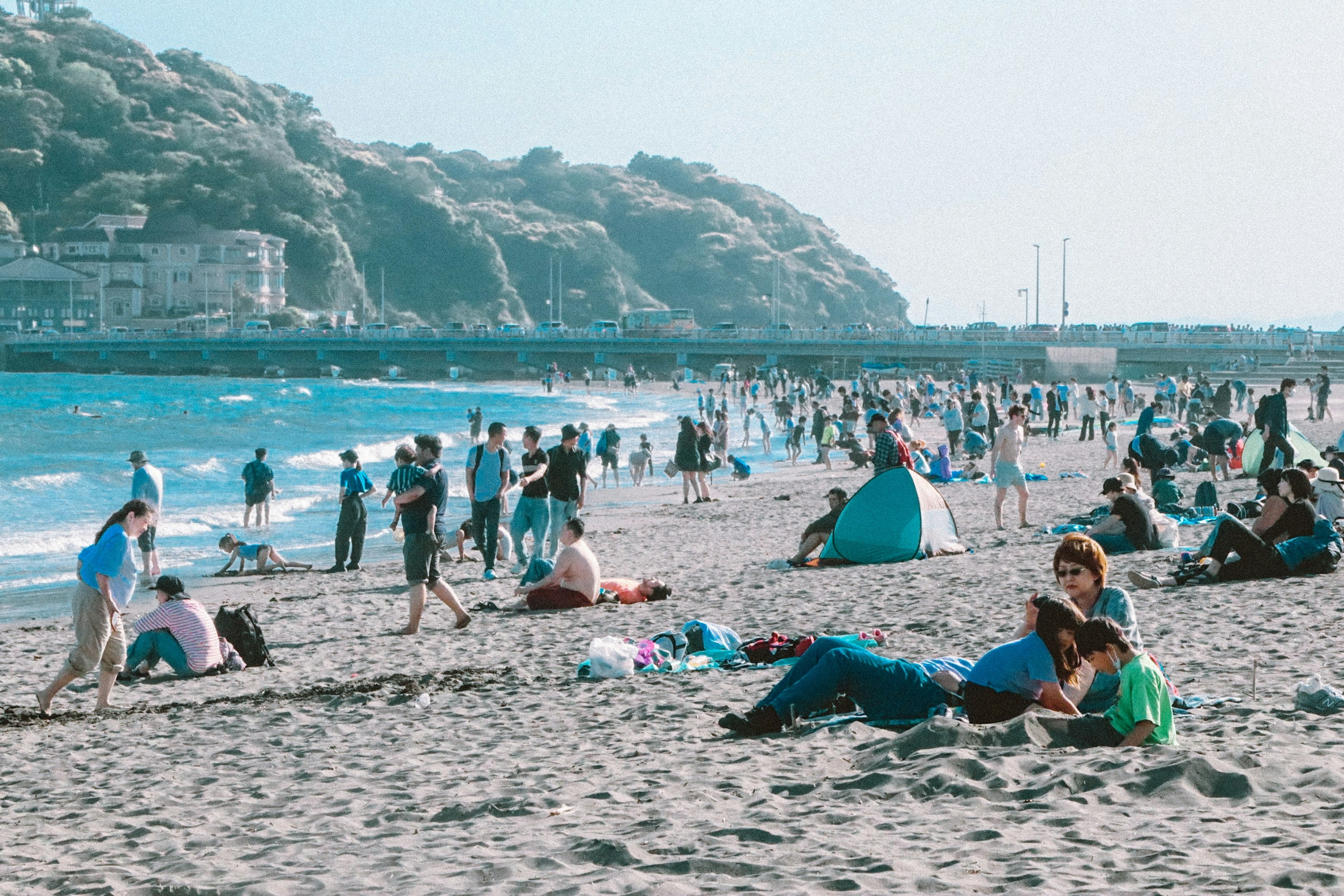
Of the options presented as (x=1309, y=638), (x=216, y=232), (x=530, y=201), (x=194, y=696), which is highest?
(x=530, y=201)

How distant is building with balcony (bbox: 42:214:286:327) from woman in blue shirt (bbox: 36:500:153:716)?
10839 cm

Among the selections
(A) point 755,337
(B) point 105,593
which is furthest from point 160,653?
(A) point 755,337

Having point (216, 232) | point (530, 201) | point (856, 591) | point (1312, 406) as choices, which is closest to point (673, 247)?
point (530, 201)

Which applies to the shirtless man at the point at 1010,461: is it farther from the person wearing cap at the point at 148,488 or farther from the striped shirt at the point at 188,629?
the person wearing cap at the point at 148,488

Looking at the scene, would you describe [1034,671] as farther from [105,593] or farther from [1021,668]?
[105,593]

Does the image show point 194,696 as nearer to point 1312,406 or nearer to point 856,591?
point 856,591

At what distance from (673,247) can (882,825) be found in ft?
629

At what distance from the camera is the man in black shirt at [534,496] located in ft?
39.3

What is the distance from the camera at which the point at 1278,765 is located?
496 centimetres

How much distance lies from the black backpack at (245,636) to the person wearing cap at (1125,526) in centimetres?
674

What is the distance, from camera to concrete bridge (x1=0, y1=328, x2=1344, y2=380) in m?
60.4

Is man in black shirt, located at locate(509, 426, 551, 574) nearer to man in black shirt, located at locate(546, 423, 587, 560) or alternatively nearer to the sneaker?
man in black shirt, located at locate(546, 423, 587, 560)

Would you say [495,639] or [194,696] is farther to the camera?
[495,639]

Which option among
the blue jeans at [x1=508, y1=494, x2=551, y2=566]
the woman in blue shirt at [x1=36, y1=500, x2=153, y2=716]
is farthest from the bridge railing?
the woman in blue shirt at [x1=36, y1=500, x2=153, y2=716]
